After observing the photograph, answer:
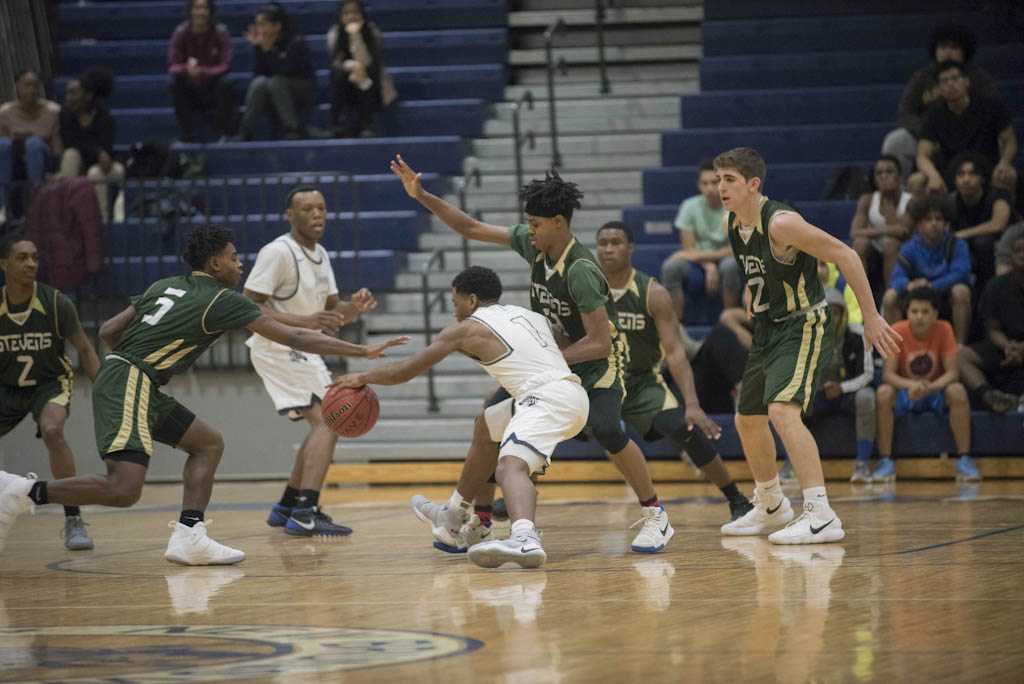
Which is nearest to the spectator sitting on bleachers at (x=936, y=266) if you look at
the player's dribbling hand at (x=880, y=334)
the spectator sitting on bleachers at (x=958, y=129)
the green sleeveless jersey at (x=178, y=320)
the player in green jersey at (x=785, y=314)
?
the spectator sitting on bleachers at (x=958, y=129)

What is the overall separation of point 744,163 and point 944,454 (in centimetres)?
439

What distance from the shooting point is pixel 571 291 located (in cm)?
573

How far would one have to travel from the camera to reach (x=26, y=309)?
6988 millimetres

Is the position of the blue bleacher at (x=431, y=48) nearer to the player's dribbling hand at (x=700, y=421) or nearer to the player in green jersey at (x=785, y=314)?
the player's dribbling hand at (x=700, y=421)

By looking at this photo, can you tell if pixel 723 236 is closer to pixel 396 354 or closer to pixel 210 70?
pixel 396 354

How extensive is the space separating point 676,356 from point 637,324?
431mm

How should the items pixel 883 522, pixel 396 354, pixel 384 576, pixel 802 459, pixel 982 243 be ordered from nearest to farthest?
pixel 384 576, pixel 802 459, pixel 883 522, pixel 982 243, pixel 396 354

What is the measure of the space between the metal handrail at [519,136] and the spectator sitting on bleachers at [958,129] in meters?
3.21

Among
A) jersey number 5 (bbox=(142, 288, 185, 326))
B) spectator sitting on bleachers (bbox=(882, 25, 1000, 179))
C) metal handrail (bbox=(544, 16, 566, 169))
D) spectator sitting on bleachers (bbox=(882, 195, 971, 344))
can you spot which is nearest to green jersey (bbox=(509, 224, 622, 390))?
jersey number 5 (bbox=(142, 288, 185, 326))

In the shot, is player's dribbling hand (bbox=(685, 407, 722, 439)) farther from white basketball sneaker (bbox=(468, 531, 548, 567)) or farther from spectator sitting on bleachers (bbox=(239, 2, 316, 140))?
spectator sitting on bleachers (bbox=(239, 2, 316, 140))

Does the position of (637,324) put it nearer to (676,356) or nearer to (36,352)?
(676,356)

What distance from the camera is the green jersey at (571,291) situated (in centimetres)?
569

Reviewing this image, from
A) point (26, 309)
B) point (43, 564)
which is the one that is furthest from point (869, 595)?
point (26, 309)

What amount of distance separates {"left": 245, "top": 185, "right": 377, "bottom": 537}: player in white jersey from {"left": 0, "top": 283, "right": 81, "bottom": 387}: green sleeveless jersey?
939 mm
